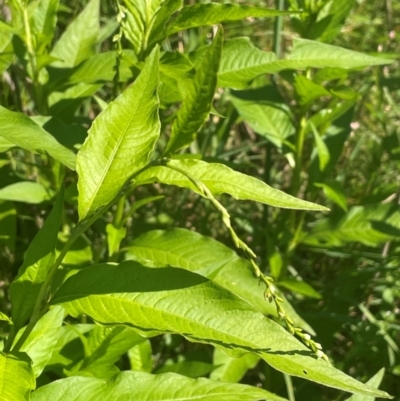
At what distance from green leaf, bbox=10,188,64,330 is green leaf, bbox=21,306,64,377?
116 mm

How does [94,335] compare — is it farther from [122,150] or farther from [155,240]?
[122,150]

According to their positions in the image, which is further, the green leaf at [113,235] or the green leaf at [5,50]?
the green leaf at [5,50]

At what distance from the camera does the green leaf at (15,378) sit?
31.1 inches

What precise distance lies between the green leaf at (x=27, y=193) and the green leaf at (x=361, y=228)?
0.67 m

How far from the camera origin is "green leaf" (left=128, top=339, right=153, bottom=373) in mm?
1293

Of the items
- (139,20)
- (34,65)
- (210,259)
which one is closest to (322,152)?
(210,259)

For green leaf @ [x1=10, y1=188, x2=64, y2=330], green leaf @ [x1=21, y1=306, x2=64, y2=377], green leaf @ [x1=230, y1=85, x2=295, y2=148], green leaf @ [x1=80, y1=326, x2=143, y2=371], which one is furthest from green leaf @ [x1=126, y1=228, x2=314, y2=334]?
green leaf @ [x1=230, y1=85, x2=295, y2=148]

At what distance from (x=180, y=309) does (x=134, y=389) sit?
141 millimetres

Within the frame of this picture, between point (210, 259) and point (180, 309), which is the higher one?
point (180, 309)

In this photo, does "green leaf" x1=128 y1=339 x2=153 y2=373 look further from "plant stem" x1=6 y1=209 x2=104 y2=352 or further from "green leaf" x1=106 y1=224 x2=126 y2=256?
"plant stem" x1=6 y1=209 x2=104 y2=352

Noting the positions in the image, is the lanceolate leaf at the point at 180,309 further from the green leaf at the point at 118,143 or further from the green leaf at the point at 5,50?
the green leaf at the point at 5,50

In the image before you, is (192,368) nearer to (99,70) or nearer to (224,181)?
(224,181)

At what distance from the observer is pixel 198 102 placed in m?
0.86

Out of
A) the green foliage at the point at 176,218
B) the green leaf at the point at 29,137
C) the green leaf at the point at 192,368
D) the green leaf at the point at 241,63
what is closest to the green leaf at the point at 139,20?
the green foliage at the point at 176,218
